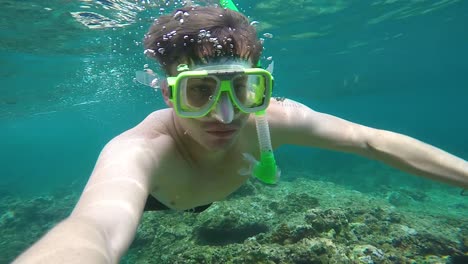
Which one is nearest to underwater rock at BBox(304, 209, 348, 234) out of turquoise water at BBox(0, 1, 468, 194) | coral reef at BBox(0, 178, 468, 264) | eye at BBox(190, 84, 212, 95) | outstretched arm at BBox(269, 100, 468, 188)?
coral reef at BBox(0, 178, 468, 264)

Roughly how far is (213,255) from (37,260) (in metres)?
3.92

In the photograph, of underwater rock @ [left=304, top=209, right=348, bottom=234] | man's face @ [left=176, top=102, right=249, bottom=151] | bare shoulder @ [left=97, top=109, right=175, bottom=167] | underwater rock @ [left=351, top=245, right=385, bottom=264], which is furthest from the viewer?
underwater rock @ [left=304, top=209, right=348, bottom=234]

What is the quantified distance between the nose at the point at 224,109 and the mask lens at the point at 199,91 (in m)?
0.11

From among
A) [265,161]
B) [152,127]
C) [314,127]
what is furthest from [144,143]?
[314,127]

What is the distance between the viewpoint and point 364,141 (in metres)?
3.51

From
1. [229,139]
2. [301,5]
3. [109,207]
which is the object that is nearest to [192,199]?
[229,139]

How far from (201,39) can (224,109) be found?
697 mm

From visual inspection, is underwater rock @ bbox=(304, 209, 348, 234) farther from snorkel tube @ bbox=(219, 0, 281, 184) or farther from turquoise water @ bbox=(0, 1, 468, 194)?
turquoise water @ bbox=(0, 1, 468, 194)

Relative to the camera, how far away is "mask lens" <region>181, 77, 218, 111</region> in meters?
2.87

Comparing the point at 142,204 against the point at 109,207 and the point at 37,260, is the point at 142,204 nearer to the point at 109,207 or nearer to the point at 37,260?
the point at 109,207

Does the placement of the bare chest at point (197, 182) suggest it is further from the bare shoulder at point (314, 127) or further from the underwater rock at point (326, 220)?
the underwater rock at point (326, 220)

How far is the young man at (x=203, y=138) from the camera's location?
230cm

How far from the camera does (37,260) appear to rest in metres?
1.46

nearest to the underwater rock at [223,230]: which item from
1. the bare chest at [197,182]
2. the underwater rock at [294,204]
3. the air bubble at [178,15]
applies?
the underwater rock at [294,204]
